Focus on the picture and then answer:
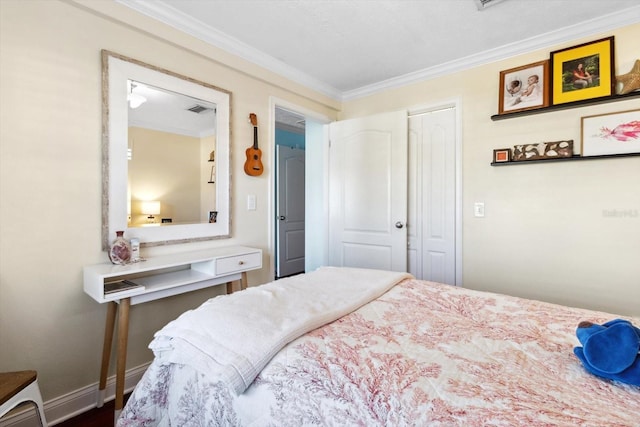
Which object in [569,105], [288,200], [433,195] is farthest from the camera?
[288,200]

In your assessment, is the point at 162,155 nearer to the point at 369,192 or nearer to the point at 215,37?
the point at 215,37

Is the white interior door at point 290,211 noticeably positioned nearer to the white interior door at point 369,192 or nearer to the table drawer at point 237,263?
the white interior door at point 369,192

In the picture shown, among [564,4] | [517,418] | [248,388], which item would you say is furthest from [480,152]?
[248,388]

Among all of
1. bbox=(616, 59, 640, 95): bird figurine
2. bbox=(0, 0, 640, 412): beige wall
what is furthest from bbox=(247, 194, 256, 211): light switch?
bbox=(616, 59, 640, 95): bird figurine

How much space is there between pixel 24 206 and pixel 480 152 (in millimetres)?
3061

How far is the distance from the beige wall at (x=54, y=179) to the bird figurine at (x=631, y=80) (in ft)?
9.98

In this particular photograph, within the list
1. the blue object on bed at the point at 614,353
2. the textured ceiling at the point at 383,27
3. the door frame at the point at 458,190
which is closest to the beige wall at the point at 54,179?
the textured ceiling at the point at 383,27

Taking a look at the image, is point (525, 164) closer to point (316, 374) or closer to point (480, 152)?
point (480, 152)

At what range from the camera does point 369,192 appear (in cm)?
311

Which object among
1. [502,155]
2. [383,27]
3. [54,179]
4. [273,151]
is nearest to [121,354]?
[54,179]

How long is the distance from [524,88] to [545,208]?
3.09ft

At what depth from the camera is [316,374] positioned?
86 cm

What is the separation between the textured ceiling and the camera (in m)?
1.93

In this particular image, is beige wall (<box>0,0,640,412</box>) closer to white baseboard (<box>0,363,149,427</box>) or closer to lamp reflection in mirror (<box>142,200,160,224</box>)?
white baseboard (<box>0,363,149,427</box>)
